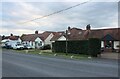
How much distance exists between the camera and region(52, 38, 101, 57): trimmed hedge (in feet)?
123

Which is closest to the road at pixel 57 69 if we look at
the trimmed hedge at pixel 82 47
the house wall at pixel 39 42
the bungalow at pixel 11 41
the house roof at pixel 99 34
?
the trimmed hedge at pixel 82 47

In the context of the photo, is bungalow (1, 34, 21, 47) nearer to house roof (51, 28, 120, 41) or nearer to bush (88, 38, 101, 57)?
house roof (51, 28, 120, 41)

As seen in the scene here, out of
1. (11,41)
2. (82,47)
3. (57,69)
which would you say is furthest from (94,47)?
(11,41)

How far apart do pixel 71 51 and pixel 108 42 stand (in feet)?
Result: 44.2

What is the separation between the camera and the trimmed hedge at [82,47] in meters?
37.5

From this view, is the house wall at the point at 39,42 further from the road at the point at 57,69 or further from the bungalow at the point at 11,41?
the road at the point at 57,69

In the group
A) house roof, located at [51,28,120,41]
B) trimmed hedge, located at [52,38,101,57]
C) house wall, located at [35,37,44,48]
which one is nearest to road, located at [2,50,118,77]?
trimmed hedge, located at [52,38,101,57]

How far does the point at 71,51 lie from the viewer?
147ft

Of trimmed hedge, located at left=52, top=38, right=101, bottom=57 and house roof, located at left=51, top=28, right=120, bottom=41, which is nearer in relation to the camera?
trimmed hedge, located at left=52, top=38, right=101, bottom=57

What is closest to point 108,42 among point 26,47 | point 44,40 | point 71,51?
point 71,51

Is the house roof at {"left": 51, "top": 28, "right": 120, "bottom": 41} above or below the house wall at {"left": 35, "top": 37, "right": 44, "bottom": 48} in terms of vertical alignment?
above

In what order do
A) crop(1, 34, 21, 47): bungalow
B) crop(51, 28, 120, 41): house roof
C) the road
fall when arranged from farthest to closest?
crop(1, 34, 21, 47): bungalow
crop(51, 28, 120, 41): house roof
the road

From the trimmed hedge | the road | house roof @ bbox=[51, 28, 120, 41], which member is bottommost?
the road

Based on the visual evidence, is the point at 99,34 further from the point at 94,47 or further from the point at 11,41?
the point at 11,41
